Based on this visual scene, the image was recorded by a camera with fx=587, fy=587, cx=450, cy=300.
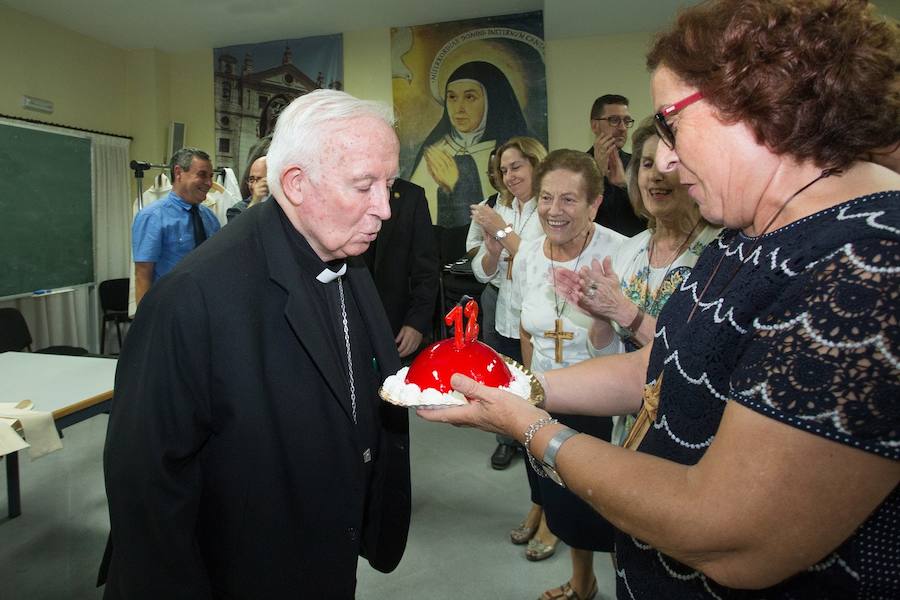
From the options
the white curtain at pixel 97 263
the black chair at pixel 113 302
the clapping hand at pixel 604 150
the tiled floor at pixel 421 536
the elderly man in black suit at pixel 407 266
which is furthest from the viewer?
the black chair at pixel 113 302

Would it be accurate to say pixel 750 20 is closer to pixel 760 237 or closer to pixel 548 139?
pixel 760 237

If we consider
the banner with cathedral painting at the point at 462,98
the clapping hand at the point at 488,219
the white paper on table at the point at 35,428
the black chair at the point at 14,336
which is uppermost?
the banner with cathedral painting at the point at 462,98

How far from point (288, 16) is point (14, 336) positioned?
475cm

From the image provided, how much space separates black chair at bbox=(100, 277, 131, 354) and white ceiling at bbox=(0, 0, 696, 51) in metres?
3.02

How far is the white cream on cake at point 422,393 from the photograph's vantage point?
4.24 feet

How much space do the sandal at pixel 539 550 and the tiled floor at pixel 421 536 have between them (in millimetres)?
32

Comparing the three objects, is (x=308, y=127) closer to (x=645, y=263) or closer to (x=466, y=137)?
(x=645, y=263)

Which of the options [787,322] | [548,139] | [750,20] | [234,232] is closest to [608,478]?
[787,322]

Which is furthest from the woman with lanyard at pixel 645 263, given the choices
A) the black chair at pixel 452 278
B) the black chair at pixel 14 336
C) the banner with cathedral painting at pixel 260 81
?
the banner with cathedral painting at pixel 260 81

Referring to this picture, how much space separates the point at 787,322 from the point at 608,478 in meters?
0.34

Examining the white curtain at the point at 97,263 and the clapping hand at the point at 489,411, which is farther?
the white curtain at the point at 97,263

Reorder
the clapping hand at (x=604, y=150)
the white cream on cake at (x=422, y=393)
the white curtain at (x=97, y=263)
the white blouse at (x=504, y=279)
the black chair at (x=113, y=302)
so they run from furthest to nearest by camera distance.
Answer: the black chair at (x=113, y=302)
the white curtain at (x=97, y=263)
the clapping hand at (x=604, y=150)
the white blouse at (x=504, y=279)
the white cream on cake at (x=422, y=393)

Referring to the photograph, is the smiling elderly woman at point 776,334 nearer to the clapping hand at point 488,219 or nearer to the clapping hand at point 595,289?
the clapping hand at point 595,289

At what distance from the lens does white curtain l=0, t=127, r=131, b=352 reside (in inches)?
256
